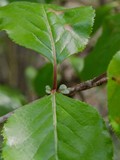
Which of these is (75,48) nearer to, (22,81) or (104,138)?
(104,138)

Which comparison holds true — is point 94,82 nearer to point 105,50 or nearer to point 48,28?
point 48,28

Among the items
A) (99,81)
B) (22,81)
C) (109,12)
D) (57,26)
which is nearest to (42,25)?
(57,26)

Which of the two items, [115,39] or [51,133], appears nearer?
[51,133]

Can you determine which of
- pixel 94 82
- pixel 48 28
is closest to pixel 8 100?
pixel 48 28

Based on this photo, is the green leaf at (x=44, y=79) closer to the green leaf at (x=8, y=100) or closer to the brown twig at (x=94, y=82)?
the green leaf at (x=8, y=100)

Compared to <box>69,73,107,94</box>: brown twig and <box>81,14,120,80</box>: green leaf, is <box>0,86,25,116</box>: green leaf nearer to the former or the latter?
<box>81,14,120,80</box>: green leaf

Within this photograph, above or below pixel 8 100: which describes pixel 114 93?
above
